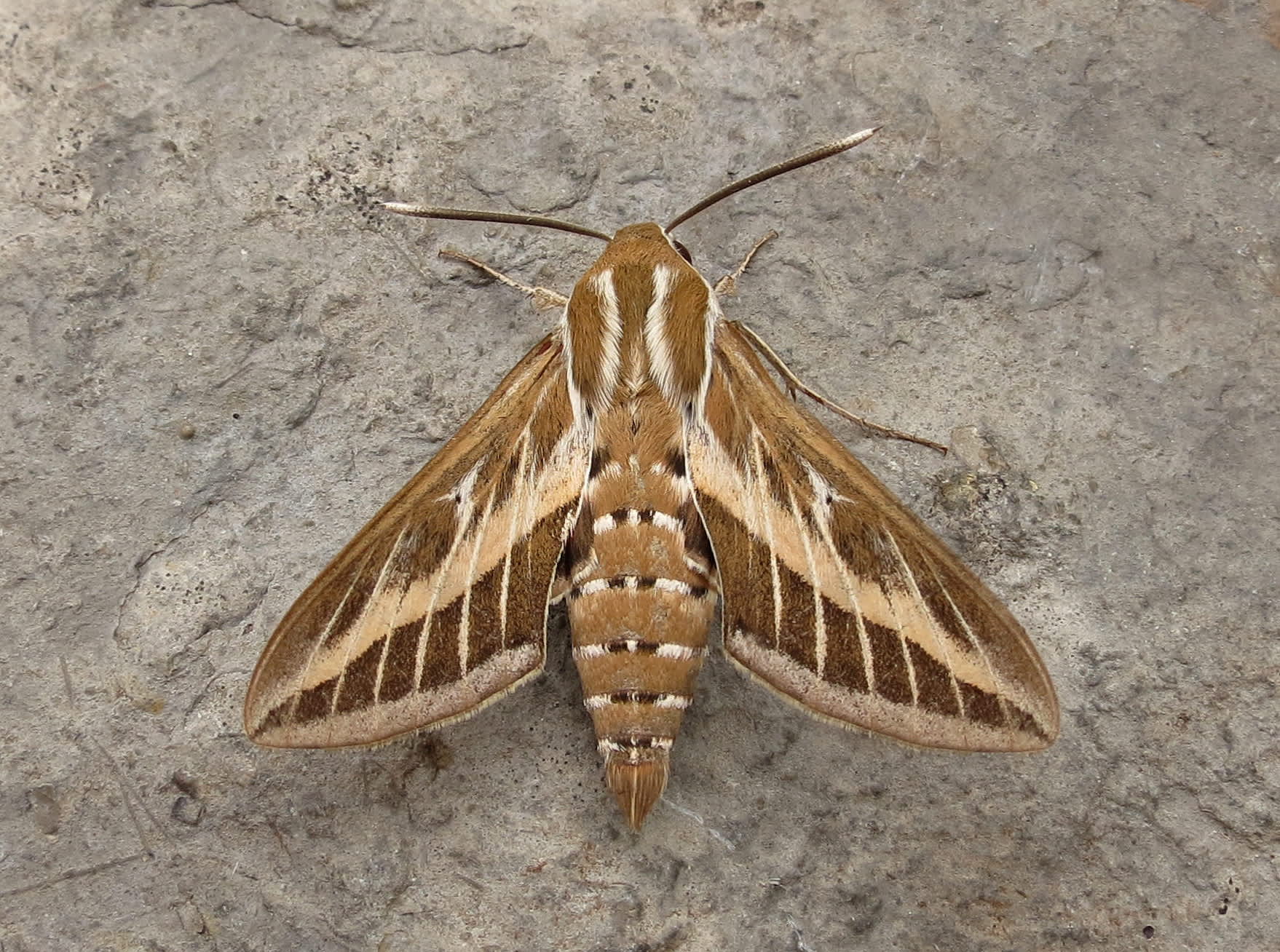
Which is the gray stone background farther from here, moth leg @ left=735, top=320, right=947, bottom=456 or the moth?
the moth

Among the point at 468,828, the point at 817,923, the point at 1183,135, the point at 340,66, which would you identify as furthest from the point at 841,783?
the point at 340,66

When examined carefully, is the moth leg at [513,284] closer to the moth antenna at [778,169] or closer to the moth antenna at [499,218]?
the moth antenna at [499,218]

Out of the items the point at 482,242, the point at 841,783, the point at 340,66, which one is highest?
the point at 340,66

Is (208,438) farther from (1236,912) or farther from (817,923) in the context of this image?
(1236,912)

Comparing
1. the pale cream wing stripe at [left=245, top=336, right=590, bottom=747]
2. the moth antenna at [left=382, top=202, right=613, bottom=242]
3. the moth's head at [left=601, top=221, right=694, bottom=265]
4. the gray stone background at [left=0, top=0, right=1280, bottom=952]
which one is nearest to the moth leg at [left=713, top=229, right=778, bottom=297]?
the gray stone background at [left=0, top=0, right=1280, bottom=952]

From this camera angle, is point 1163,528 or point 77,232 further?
point 77,232

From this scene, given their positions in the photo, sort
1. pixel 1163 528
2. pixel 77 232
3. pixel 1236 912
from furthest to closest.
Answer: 1. pixel 77 232
2. pixel 1163 528
3. pixel 1236 912

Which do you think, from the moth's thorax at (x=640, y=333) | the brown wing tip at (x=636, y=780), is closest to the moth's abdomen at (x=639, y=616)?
the brown wing tip at (x=636, y=780)
